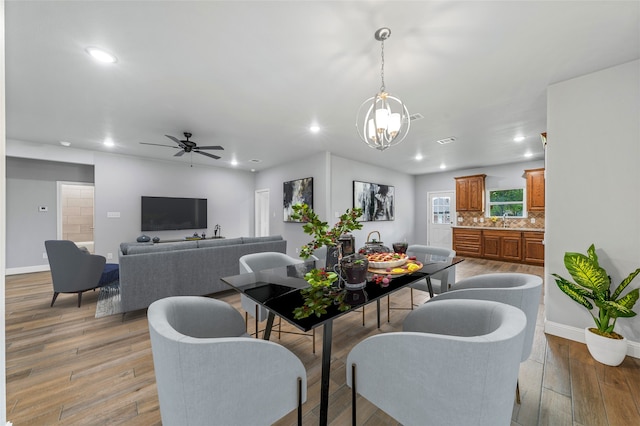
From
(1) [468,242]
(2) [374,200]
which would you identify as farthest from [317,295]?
(1) [468,242]

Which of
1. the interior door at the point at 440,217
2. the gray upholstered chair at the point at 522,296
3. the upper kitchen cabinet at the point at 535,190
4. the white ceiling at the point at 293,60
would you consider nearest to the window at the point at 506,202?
the upper kitchen cabinet at the point at 535,190

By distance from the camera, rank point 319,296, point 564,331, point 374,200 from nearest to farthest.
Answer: point 319,296 < point 564,331 < point 374,200

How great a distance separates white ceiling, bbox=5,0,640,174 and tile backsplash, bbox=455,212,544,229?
326 centimetres

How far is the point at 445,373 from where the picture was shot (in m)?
0.84

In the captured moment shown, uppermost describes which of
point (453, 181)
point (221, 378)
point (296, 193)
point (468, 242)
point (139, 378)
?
point (453, 181)

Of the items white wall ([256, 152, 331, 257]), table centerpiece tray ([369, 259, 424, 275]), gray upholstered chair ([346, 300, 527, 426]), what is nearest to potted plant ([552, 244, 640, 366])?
table centerpiece tray ([369, 259, 424, 275])

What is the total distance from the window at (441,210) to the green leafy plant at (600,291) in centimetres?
546

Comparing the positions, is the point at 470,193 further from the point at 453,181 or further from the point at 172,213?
the point at 172,213

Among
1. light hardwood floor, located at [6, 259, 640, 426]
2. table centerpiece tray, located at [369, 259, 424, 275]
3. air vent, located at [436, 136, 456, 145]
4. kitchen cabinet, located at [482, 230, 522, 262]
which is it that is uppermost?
air vent, located at [436, 136, 456, 145]

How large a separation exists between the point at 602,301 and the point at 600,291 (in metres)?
0.08

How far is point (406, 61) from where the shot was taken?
2.10 meters

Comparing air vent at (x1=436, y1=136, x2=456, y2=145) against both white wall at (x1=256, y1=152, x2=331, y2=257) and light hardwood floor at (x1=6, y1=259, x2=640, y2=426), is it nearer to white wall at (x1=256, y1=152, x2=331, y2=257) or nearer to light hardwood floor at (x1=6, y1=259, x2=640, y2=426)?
white wall at (x1=256, y1=152, x2=331, y2=257)

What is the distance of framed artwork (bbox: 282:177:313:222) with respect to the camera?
5.42 m

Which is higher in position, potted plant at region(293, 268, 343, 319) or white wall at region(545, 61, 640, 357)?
white wall at region(545, 61, 640, 357)
